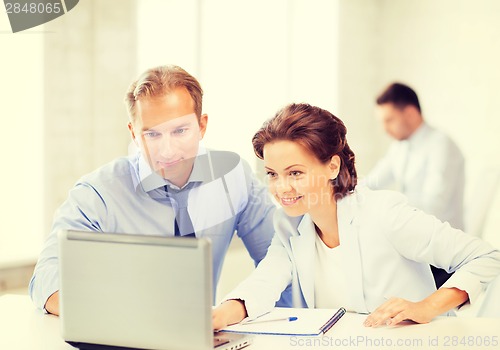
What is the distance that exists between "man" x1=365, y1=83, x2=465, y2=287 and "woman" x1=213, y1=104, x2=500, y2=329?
4.48 feet

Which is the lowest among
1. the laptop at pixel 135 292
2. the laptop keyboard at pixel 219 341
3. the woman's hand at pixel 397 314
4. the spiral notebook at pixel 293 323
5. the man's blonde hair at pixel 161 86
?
the spiral notebook at pixel 293 323

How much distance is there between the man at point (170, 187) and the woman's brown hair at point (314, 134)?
26 centimetres

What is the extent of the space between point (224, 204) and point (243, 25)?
1920mm

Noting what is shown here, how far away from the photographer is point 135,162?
1.92m

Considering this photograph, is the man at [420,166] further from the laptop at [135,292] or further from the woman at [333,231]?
the laptop at [135,292]

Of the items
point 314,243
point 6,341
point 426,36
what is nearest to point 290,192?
point 314,243

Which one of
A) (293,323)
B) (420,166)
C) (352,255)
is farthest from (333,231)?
(420,166)

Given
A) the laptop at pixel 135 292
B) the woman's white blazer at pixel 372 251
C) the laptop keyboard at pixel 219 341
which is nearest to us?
the laptop at pixel 135 292

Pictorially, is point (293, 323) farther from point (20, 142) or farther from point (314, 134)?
point (20, 142)

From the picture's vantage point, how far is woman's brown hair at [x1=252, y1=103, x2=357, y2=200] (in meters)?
1.66

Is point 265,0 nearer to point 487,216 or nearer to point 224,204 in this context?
point 487,216

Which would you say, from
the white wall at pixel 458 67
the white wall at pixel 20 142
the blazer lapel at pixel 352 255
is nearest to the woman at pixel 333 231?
the blazer lapel at pixel 352 255

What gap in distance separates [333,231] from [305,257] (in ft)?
0.33

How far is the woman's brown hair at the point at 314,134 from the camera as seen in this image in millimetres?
1660
